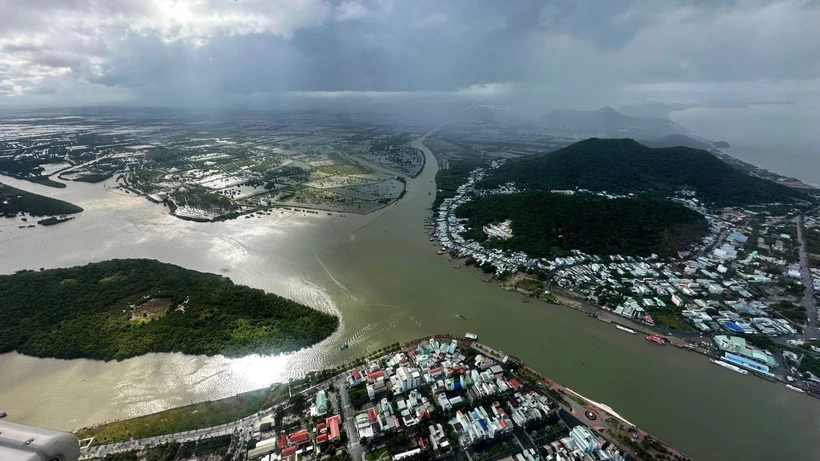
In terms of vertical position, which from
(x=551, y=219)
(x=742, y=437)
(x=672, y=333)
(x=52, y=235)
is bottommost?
(x=742, y=437)

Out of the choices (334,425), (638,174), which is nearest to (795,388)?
(334,425)

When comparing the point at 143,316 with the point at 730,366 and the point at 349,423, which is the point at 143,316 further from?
the point at 730,366

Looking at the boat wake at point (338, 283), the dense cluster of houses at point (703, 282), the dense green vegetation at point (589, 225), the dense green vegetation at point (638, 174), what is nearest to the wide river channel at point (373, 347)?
the boat wake at point (338, 283)

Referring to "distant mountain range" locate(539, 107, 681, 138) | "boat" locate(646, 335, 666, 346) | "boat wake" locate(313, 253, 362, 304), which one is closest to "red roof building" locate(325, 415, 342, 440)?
"boat wake" locate(313, 253, 362, 304)

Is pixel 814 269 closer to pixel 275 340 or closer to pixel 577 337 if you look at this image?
pixel 577 337

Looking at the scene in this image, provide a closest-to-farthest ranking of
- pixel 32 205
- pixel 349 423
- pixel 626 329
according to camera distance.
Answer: pixel 349 423
pixel 626 329
pixel 32 205

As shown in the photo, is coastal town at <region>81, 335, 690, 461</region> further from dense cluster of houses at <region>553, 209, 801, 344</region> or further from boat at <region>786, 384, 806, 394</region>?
dense cluster of houses at <region>553, 209, 801, 344</region>

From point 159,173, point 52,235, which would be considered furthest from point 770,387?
point 159,173

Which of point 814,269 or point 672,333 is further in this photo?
point 814,269
